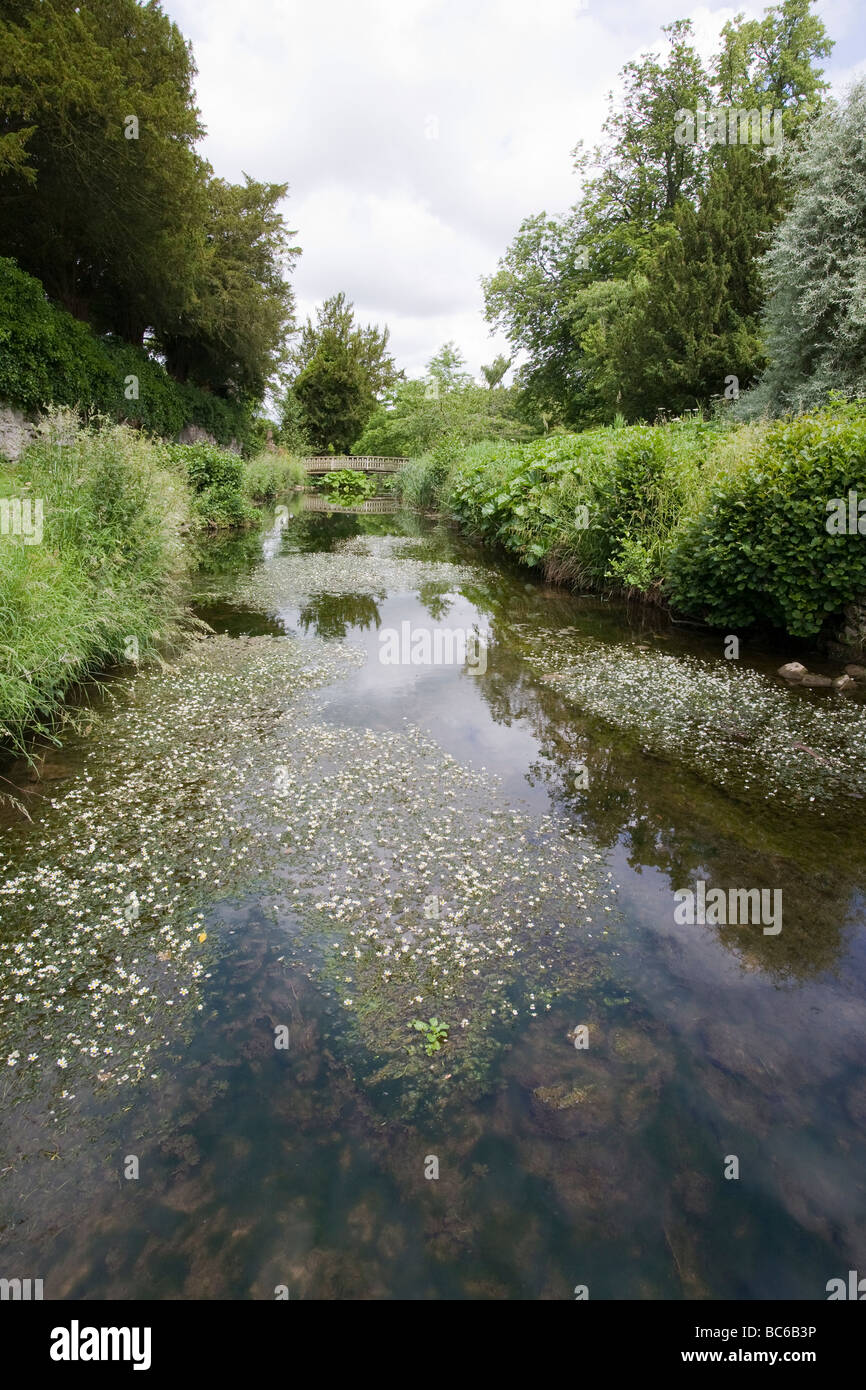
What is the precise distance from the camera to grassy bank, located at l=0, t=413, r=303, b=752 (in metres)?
5.43

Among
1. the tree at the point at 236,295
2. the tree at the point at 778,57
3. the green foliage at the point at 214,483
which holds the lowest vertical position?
the green foliage at the point at 214,483

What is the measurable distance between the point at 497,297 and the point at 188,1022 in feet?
119

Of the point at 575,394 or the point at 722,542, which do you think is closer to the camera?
the point at 722,542

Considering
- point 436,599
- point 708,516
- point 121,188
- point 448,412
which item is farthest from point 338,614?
point 448,412

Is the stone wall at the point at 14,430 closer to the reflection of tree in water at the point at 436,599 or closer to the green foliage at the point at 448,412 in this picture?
the reflection of tree in water at the point at 436,599

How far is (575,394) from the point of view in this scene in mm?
30453

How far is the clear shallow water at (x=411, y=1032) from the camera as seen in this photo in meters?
2.08

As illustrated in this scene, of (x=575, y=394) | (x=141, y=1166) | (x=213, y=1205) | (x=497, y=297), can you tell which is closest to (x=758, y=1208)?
(x=213, y=1205)

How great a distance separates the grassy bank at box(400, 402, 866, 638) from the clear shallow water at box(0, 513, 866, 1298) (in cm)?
381

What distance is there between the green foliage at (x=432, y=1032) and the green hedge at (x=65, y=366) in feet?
40.1

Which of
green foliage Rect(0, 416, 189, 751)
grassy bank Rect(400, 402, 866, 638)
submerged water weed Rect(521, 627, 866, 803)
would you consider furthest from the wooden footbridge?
submerged water weed Rect(521, 627, 866, 803)

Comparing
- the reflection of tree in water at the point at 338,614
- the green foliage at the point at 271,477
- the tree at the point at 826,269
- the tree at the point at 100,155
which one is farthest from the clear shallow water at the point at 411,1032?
the green foliage at the point at 271,477
